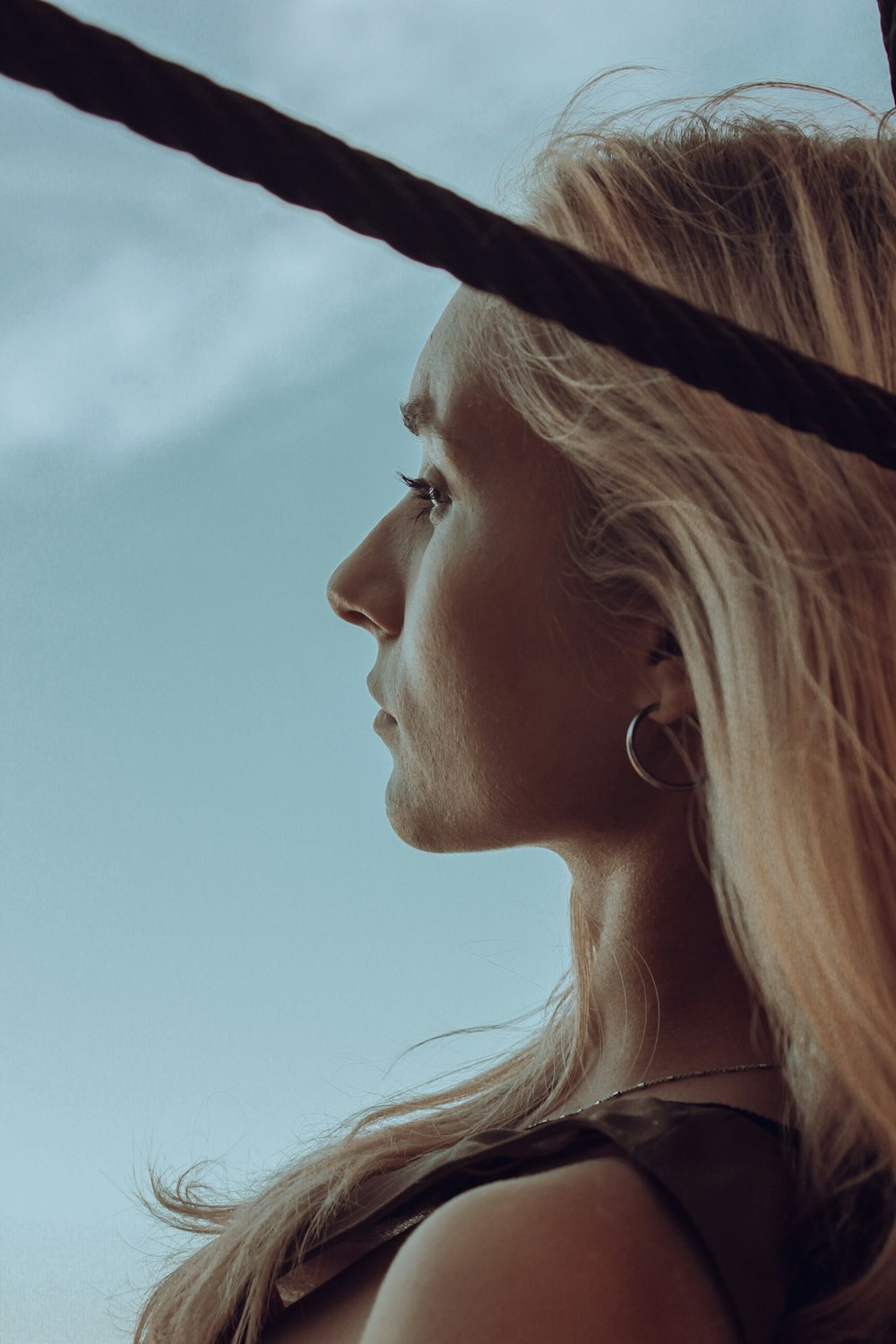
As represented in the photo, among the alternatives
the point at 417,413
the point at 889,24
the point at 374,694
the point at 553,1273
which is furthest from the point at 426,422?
the point at 553,1273

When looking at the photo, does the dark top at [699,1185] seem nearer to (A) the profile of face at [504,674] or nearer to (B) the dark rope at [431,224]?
(A) the profile of face at [504,674]

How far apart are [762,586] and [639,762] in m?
0.13

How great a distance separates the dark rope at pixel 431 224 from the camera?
30 cm

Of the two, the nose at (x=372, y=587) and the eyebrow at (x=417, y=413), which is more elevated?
the eyebrow at (x=417, y=413)

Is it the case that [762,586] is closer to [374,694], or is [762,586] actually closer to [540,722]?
[540,722]

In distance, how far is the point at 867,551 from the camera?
27.0 inches

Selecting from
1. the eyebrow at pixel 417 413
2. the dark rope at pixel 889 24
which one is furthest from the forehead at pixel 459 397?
the dark rope at pixel 889 24

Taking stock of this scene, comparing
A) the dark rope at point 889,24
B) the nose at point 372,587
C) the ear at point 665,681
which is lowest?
the ear at point 665,681

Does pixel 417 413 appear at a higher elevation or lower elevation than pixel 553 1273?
higher

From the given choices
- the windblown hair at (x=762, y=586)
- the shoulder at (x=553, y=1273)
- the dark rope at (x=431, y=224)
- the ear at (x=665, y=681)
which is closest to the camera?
the dark rope at (x=431, y=224)

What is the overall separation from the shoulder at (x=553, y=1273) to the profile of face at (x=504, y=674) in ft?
0.75

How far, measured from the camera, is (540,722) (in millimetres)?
779

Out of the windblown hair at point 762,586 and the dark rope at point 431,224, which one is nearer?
the dark rope at point 431,224

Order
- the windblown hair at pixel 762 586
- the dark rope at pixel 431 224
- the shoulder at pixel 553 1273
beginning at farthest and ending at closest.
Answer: the windblown hair at pixel 762 586 → the shoulder at pixel 553 1273 → the dark rope at pixel 431 224
